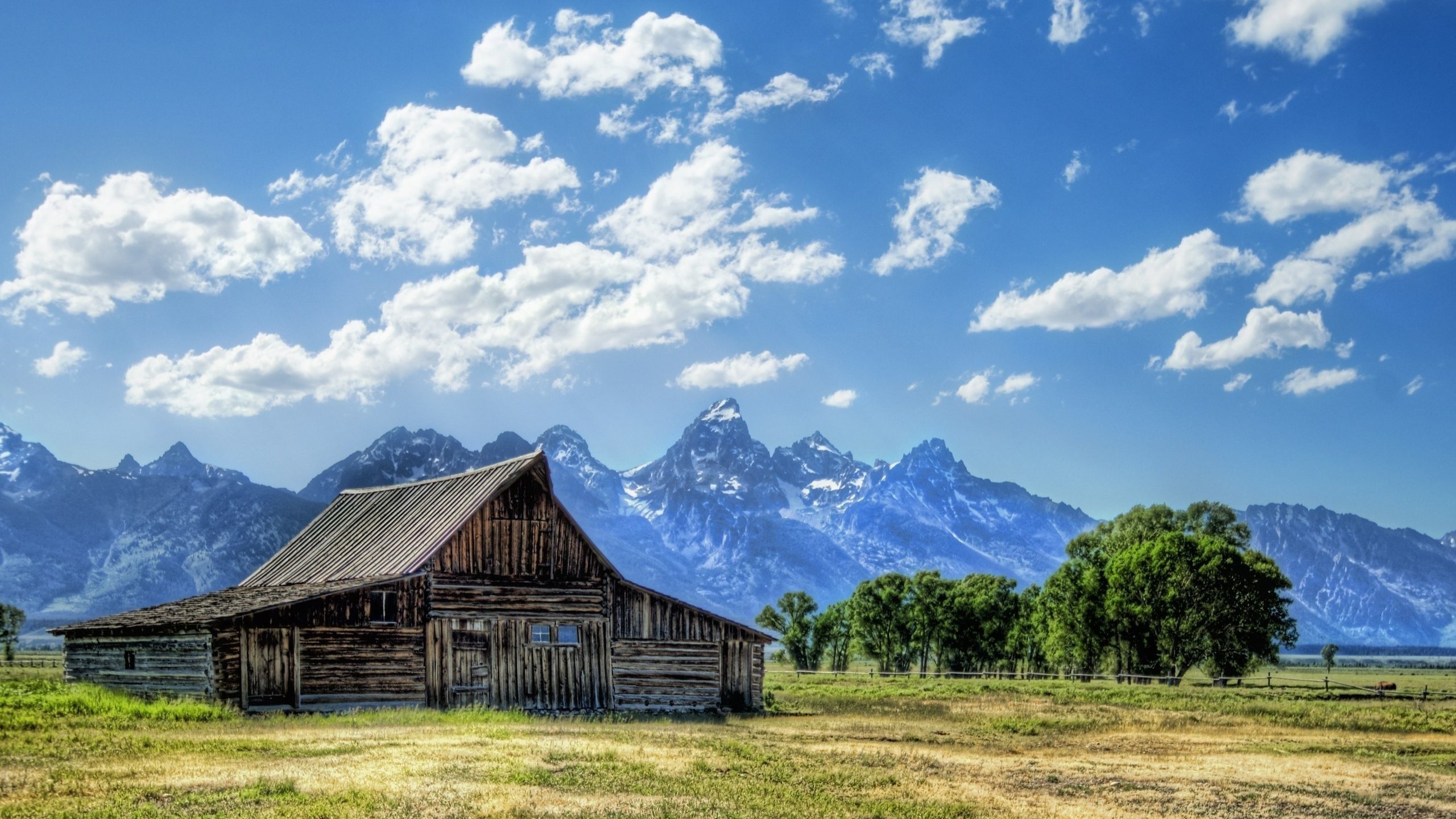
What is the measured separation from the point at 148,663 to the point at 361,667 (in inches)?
305

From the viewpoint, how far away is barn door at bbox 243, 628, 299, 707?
3791cm

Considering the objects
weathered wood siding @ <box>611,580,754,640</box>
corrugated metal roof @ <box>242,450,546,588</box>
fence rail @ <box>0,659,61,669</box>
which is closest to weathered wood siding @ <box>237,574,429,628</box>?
corrugated metal roof @ <box>242,450,546,588</box>

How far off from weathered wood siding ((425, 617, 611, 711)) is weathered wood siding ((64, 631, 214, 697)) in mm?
6969

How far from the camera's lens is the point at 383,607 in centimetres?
4075

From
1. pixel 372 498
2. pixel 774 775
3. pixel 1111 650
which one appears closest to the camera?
A: pixel 774 775

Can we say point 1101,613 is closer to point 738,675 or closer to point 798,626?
point 798,626

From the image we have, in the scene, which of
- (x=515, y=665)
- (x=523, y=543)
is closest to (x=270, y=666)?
(x=515, y=665)

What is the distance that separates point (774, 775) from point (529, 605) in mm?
21410

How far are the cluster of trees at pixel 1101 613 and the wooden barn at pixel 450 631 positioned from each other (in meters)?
36.6

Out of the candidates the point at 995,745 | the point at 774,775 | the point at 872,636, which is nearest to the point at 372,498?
the point at 995,745

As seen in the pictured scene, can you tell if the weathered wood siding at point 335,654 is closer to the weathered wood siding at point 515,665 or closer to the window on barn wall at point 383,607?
the window on barn wall at point 383,607

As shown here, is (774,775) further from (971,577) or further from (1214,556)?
(971,577)

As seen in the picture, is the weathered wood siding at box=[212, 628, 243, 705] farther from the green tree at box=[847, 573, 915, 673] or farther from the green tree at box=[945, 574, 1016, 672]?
the green tree at box=[847, 573, 915, 673]

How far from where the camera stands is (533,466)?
45.3 meters
